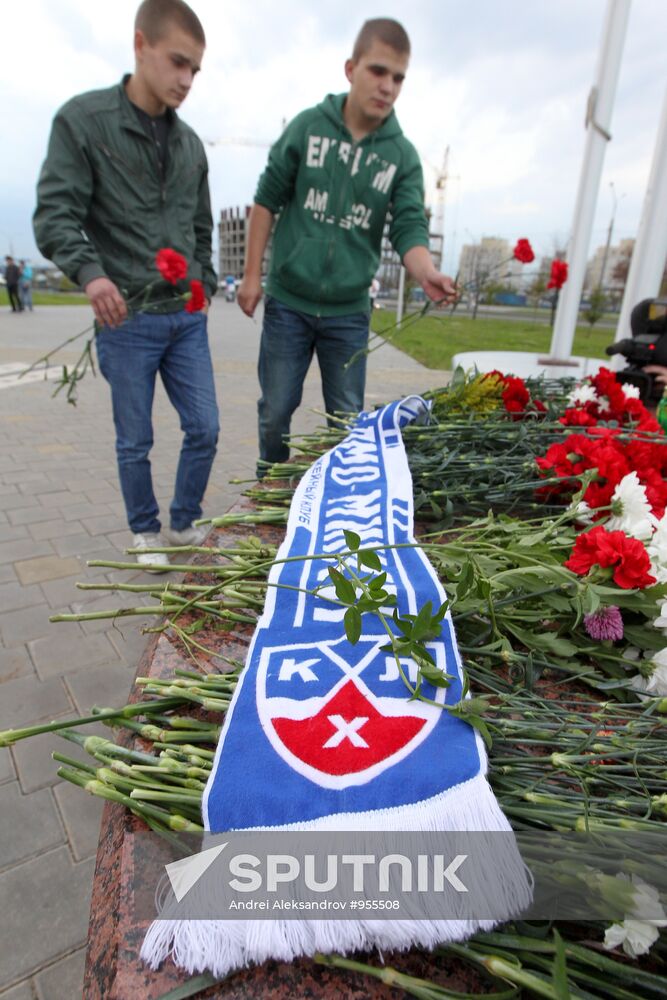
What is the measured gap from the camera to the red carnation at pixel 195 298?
2451 millimetres

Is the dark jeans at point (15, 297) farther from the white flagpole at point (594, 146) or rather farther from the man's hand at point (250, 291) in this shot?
the man's hand at point (250, 291)

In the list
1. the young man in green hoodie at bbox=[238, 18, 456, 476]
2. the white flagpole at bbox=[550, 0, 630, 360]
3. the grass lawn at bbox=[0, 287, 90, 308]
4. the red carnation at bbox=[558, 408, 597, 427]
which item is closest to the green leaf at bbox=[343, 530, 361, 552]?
the red carnation at bbox=[558, 408, 597, 427]

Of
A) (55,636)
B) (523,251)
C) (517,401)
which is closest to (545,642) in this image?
(517,401)

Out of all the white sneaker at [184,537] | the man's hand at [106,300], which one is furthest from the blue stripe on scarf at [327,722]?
the white sneaker at [184,537]

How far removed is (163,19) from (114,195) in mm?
619

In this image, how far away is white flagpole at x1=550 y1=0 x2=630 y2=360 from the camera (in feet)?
14.1

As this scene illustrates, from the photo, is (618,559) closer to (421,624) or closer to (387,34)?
(421,624)

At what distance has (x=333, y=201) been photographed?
241 cm

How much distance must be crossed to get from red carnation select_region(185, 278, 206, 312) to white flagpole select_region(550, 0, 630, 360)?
151 inches

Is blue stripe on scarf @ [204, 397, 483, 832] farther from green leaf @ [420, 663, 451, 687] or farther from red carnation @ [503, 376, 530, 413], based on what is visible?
red carnation @ [503, 376, 530, 413]

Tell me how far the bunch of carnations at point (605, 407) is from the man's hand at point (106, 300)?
157 centimetres

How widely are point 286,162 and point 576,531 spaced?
2.01 meters

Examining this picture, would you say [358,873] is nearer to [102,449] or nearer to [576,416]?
[576,416]

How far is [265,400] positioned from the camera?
260 centimetres
